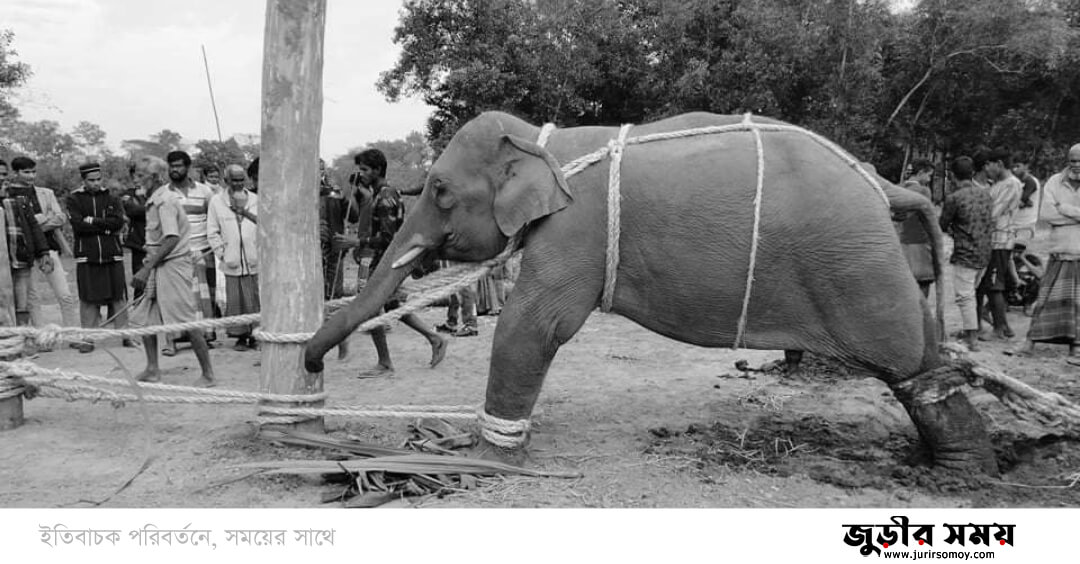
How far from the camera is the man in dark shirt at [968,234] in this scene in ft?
23.8

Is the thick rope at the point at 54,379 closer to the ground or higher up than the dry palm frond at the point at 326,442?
higher up

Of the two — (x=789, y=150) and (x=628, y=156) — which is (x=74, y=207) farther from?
(x=789, y=150)

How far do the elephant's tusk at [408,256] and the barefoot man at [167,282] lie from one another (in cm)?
281

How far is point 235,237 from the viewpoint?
23.9 ft

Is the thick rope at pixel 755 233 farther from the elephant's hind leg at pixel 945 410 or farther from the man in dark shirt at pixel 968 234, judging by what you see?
the man in dark shirt at pixel 968 234

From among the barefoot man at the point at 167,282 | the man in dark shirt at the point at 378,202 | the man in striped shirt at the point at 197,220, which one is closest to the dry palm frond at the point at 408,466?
the barefoot man at the point at 167,282

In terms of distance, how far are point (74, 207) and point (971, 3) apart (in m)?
18.8

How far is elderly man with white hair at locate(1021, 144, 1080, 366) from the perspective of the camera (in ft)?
21.5

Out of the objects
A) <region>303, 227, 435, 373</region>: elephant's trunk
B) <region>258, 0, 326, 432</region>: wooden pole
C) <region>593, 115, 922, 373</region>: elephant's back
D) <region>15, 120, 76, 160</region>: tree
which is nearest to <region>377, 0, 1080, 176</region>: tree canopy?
<region>258, 0, 326, 432</region>: wooden pole

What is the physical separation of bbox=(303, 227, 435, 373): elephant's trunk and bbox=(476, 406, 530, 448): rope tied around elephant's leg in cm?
85

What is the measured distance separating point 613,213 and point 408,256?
1.11 m

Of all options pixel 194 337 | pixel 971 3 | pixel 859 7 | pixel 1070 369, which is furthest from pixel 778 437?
pixel 971 3

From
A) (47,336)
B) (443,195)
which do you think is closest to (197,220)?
(47,336)

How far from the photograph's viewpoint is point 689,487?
370 cm
